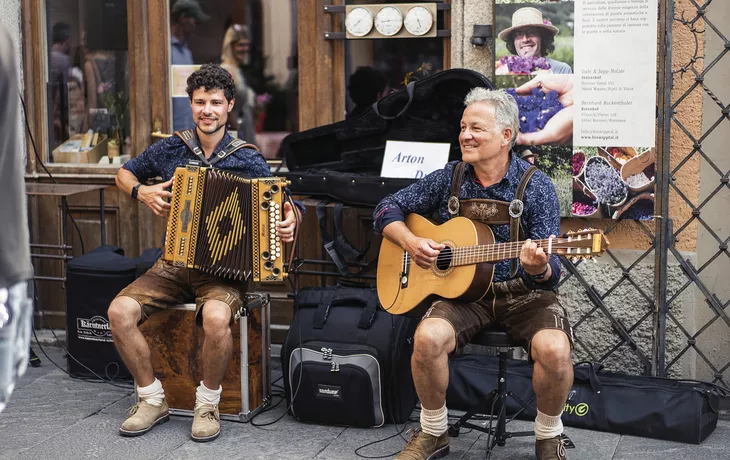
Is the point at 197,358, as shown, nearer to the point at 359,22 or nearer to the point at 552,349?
the point at 552,349

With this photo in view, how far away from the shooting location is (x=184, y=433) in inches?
172

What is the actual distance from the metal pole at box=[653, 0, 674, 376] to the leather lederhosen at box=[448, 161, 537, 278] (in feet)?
3.00

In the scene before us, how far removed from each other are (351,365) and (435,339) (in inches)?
24.1

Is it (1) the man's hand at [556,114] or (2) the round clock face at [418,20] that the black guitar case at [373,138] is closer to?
(1) the man's hand at [556,114]

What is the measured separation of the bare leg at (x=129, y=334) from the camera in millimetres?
4355

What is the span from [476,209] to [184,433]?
1.63 metres

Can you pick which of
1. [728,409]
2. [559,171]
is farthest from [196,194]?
[728,409]

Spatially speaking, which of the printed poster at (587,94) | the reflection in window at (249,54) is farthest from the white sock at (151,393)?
the printed poster at (587,94)

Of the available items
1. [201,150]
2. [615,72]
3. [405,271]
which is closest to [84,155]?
[201,150]

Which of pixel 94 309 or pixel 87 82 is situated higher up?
pixel 87 82

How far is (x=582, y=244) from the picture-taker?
3541 mm

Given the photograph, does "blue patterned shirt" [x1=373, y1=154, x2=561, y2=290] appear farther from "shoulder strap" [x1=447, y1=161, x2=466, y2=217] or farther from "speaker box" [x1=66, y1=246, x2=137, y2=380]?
"speaker box" [x1=66, y1=246, x2=137, y2=380]

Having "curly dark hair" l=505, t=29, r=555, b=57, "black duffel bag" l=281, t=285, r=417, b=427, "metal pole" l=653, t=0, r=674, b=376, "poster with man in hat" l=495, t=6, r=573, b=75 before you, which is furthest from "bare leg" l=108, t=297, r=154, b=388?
"metal pole" l=653, t=0, r=674, b=376

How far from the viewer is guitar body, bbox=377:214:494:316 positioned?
12.8 feet
